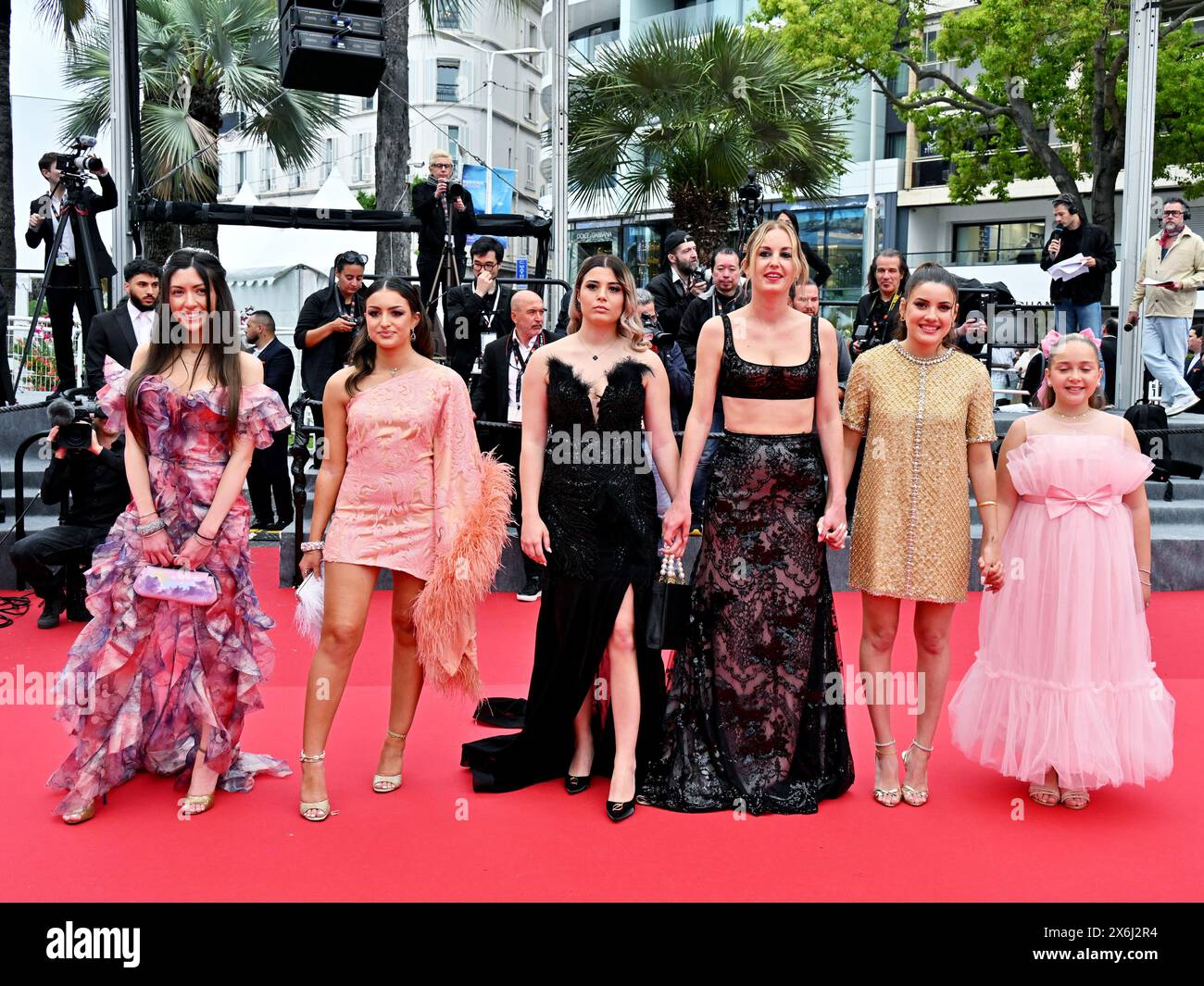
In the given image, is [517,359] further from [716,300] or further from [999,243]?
[999,243]

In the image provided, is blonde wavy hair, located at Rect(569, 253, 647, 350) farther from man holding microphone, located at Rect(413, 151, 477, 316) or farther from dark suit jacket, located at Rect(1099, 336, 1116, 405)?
dark suit jacket, located at Rect(1099, 336, 1116, 405)

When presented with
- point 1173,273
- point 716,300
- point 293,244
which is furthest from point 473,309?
point 293,244

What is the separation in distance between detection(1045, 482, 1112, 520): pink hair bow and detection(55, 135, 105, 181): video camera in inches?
311

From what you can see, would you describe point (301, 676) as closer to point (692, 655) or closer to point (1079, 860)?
point (692, 655)

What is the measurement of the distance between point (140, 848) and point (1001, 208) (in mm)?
29654

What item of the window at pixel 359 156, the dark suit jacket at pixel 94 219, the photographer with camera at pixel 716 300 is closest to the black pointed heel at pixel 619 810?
the photographer with camera at pixel 716 300

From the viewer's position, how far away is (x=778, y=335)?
162 inches

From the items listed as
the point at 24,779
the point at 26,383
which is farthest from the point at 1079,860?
the point at 26,383

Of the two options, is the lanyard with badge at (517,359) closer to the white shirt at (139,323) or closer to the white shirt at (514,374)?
the white shirt at (514,374)

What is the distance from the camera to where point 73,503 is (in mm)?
6586

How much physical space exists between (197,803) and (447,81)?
1522 inches

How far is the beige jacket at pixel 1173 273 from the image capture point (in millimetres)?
9703

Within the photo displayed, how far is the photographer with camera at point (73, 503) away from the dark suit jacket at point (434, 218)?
135 inches

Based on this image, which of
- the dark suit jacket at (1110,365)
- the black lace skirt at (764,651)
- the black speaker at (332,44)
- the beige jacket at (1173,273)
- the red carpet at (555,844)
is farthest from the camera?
the dark suit jacket at (1110,365)
